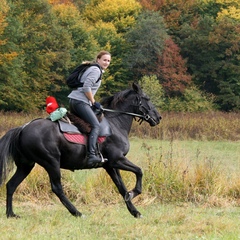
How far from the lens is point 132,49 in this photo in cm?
6378

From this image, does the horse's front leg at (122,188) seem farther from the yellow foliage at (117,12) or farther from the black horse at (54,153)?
the yellow foliage at (117,12)

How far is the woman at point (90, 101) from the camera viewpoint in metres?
9.03

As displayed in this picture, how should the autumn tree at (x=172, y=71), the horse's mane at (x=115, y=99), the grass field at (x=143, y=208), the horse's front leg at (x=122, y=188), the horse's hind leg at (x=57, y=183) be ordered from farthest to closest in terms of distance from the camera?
1. the autumn tree at (x=172, y=71)
2. the horse's mane at (x=115, y=99)
3. the horse's front leg at (x=122, y=188)
4. the horse's hind leg at (x=57, y=183)
5. the grass field at (x=143, y=208)

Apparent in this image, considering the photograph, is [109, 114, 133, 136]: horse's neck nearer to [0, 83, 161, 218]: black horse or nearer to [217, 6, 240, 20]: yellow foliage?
[0, 83, 161, 218]: black horse

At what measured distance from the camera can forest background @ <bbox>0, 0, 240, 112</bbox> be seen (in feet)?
168

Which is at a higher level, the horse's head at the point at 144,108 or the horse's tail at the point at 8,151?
the horse's head at the point at 144,108

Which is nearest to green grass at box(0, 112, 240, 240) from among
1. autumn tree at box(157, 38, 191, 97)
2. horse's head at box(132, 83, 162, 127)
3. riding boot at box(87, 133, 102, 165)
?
riding boot at box(87, 133, 102, 165)

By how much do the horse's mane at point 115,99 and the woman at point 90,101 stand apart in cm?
58

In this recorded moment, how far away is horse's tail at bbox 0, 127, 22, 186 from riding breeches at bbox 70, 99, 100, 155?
98 cm

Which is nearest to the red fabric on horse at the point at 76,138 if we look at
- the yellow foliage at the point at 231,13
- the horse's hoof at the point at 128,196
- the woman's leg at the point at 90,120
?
the woman's leg at the point at 90,120

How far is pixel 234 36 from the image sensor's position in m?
64.1

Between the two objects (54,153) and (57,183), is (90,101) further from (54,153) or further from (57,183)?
(57,183)

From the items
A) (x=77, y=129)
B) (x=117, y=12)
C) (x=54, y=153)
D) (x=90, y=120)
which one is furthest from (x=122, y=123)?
(x=117, y=12)

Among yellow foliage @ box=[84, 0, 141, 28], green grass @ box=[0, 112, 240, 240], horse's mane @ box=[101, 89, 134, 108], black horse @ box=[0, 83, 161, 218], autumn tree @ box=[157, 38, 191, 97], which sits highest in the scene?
horse's mane @ box=[101, 89, 134, 108]
